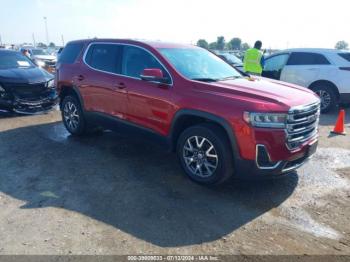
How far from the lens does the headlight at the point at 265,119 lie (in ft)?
12.3

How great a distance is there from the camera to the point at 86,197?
411 centimetres

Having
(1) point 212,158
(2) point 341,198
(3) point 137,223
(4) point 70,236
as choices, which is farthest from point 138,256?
(2) point 341,198

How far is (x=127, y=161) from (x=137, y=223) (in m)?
1.91

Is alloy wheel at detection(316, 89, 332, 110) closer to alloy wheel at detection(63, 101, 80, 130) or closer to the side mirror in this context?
the side mirror

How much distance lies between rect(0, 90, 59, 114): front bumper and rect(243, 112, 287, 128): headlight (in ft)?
21.1

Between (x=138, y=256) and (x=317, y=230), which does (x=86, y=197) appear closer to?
(x=138, y=256)

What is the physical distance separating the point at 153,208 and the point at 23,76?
6.29m

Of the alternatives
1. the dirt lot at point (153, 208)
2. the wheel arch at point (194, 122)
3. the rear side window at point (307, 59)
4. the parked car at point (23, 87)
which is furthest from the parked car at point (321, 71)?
the parked car at point (23, 87)

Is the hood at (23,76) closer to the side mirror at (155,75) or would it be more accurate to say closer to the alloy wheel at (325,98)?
the side mirror at (155,75)

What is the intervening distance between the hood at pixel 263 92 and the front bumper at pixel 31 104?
5670mm

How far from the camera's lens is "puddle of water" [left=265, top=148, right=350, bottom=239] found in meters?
3.58

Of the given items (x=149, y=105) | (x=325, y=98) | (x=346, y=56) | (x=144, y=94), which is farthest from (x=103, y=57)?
(x=346, y=56)

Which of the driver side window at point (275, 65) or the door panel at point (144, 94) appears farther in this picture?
the driver side window at point (275, 65)

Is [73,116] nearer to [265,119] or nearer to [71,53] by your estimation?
[71,53]
